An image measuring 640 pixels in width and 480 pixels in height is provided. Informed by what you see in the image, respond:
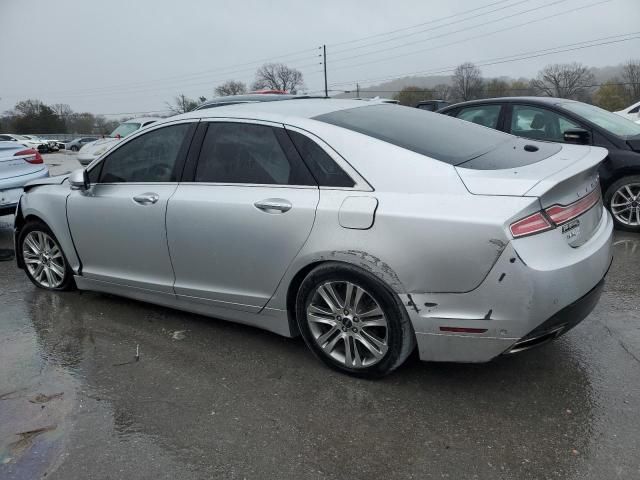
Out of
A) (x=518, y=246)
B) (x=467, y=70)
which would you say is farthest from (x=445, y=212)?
(x=467, y=70)

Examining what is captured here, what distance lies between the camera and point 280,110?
136 inches

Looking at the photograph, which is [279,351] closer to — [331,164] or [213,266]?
[213,266]

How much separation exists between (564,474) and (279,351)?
1814 mm

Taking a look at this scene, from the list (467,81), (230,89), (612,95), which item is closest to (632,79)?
(612,95)

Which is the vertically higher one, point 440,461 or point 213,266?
→ point 213,266

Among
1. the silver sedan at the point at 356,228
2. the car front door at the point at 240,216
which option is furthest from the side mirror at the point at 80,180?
the car front door at the point at 240,216

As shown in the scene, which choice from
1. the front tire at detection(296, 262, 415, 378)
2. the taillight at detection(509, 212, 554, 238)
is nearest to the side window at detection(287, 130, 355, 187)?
the front tire at detection(296, 262, 415, 378)

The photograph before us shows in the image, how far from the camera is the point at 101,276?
4180 millimetres

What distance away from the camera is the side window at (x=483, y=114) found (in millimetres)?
6941

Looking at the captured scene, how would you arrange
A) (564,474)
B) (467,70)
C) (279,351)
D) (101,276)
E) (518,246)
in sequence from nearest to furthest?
(564,474)
(518,246)
(279,351)
(101,276)
(467,70)

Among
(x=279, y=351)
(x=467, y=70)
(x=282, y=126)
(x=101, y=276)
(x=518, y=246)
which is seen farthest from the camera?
(x=467, y=70)

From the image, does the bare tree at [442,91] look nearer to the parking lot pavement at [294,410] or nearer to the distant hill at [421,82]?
the distant hill at [421,82]

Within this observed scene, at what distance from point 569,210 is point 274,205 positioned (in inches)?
61.6

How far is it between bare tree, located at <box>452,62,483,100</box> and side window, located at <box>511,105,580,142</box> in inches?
2345
